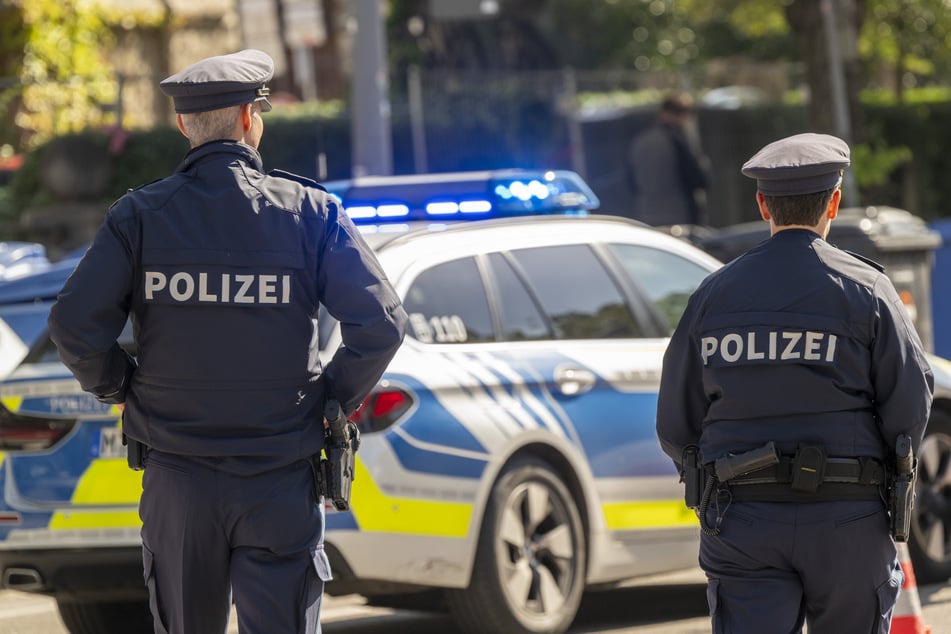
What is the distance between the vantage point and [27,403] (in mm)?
6383

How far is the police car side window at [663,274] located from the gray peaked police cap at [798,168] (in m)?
2.89

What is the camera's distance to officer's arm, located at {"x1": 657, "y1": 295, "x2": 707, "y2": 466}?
4.28 m

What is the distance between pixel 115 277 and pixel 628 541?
3178 mm

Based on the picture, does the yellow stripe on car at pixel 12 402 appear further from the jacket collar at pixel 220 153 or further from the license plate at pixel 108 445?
the jacket collar at pixel 220 153

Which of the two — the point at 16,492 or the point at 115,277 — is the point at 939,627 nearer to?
the point at 16,492

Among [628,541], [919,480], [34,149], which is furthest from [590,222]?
[34,149]

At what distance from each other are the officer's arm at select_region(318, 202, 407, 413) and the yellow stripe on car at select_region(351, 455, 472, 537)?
167cm

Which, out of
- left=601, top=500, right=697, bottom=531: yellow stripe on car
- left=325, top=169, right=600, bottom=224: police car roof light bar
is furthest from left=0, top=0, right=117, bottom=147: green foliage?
left=601, top=500, right=697, bottom=531: yellow stripe on car

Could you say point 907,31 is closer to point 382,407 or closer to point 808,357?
point 382,407

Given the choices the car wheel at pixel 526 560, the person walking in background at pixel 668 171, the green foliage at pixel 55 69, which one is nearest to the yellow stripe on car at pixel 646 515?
the car wheel at pixel 526 560

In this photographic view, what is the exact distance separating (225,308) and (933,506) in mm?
4319

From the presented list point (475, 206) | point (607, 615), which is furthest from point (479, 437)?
point (607, 615)

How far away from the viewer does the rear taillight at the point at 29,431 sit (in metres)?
6.28

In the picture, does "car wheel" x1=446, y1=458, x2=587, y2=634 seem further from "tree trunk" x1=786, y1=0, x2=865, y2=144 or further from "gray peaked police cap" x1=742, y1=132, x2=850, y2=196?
"tree trunk" x1=786, y1=0, x2=865, y2=144
